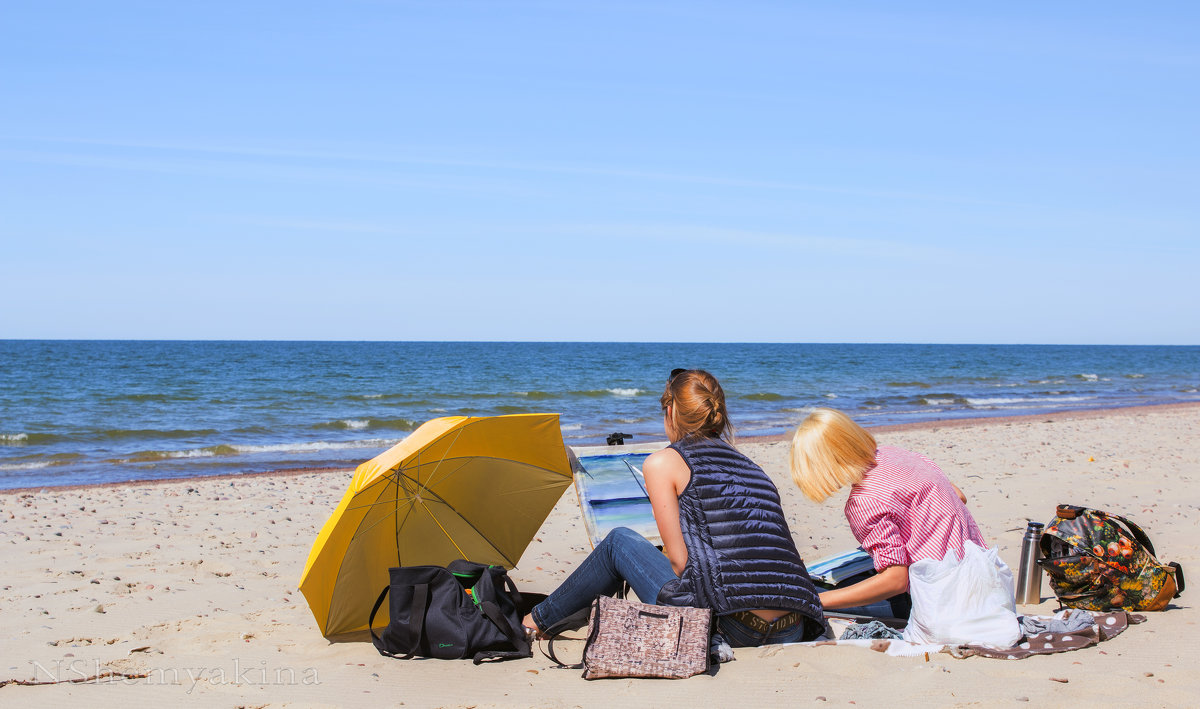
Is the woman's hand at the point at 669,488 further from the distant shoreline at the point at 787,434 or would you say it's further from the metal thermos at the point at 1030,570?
the distant shoreline at the point at 787,434

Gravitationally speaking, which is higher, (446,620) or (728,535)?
(728,535)

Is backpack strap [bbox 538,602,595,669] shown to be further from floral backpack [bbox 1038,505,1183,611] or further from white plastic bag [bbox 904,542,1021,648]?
floral backpack [bbox 1038,505,1183,611]

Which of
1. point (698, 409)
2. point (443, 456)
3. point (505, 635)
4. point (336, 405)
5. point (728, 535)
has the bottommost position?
point (336, 405)

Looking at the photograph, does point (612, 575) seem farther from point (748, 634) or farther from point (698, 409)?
point (698, 409)

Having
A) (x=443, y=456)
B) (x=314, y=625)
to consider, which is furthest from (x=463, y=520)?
(x=314, y=625)

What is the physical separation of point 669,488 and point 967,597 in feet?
4.59

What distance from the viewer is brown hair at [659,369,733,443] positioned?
3.61 metres

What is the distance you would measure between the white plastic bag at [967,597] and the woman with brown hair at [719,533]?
0.48 m

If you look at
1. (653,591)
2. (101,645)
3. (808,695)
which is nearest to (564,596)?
(653,591)

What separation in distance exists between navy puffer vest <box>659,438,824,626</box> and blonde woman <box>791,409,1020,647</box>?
29 cm

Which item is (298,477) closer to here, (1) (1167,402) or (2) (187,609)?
(2) (187,609)

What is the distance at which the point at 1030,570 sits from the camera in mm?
4727

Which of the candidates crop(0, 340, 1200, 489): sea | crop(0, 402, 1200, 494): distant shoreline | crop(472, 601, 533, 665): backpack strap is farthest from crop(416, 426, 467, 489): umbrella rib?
crop(0, 340, 1200, 489): sea

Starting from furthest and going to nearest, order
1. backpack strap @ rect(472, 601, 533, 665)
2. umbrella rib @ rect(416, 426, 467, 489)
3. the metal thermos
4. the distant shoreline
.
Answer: the distant shoreline < the metal thermos < umbrella rib @ rect(416, 426, 467, 489) < backpack strap @ rect(472, 601, 533, 665)
